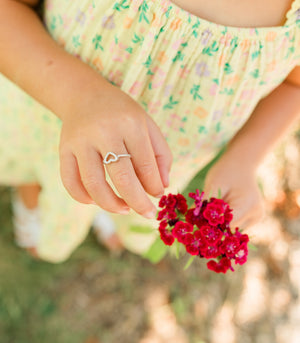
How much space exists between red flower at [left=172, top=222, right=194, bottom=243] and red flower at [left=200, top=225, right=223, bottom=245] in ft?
0.08

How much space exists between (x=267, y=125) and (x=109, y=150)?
1.73 ft

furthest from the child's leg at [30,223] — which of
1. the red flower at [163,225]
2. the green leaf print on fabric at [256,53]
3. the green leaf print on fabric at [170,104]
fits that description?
the green leaf print on fabric at [256,53]

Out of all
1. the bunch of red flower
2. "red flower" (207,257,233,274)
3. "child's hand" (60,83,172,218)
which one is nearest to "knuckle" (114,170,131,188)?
"child's hand" (60,83,172,218)

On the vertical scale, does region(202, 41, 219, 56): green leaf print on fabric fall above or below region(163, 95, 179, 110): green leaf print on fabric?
above

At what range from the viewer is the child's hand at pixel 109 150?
603 mm

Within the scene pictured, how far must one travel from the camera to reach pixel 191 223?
0.71m

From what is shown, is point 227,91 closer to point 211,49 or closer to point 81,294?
point 211,49

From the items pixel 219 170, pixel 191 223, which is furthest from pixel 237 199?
pixel 191 223

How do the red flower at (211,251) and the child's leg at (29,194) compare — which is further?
the child's leg at (29,194)

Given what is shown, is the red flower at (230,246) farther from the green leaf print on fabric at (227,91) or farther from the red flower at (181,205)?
the green leaf print on fabric at (227,91)

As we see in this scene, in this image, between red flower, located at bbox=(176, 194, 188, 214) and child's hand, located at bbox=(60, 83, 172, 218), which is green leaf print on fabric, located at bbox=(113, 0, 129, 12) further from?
red flower, located at bbox=(176, 194, 188, 214)

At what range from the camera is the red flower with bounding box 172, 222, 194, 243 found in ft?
2.23

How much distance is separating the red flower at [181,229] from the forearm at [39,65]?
0.93ft

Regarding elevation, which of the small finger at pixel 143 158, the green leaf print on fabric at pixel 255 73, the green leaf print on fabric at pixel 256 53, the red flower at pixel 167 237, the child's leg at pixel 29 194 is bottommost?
the child's leg at pixel 29 194
